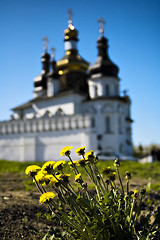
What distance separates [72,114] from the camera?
25.1 metres

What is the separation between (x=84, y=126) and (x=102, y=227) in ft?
52.7

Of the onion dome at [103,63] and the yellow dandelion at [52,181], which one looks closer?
the yellow dandelion at [52,181]

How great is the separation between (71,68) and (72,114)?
26.5ft

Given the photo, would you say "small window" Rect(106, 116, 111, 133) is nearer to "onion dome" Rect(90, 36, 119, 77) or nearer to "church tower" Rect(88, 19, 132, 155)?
"church tower" Rect(88, 19, 132, 155)

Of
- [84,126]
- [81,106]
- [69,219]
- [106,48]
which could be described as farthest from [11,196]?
[106,48]

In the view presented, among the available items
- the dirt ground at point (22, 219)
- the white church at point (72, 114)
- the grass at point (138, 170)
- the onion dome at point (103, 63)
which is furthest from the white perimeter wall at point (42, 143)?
the dirt ground at point (22, 219)

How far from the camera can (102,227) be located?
8.95ft

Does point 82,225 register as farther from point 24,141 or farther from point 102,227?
point 24,141

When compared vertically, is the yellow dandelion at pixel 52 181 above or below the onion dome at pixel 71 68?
below

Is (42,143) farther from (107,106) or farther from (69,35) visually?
(69,35)

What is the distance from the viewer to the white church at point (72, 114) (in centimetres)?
1903

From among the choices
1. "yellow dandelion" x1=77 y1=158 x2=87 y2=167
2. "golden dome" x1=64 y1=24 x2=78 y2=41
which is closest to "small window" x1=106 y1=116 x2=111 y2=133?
"golden dome" x1=64 y1=24 x2=78 y2=41

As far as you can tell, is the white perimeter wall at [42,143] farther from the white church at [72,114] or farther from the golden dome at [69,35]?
the golden dome at [69,35]

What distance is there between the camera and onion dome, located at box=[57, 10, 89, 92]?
3103 cm
